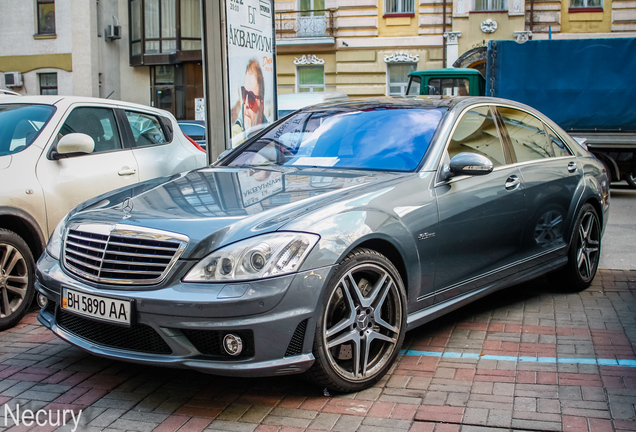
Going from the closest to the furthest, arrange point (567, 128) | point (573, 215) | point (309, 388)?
point (309, 388) < point (573, 215) < point (567, 128)

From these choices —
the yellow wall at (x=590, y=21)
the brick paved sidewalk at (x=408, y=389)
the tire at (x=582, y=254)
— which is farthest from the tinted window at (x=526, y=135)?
the yellow wall at (x=590, y=21)

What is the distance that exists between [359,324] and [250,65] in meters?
4.92

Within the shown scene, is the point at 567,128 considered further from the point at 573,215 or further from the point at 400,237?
the point at 400,237

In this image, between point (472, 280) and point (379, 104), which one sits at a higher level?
point (379, 104)

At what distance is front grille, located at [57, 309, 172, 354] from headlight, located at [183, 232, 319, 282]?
37 cm

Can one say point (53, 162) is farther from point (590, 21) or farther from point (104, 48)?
point (104, 48)

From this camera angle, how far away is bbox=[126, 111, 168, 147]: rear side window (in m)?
6.64

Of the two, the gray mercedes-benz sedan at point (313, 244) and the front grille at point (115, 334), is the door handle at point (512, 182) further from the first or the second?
the front grille at point (115, 334)

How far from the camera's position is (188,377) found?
4043 millimetres

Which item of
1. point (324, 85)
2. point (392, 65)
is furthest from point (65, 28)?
point (392, 65)

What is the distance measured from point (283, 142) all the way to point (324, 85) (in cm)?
2406

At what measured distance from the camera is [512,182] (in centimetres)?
502

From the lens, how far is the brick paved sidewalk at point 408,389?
3.41 metres

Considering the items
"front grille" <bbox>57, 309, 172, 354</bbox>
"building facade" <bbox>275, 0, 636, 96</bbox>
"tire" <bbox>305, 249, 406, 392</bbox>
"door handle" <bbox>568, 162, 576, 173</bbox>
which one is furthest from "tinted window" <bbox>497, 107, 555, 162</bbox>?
"building facade" <bbox>275, 0, 636, 96</bbox>
